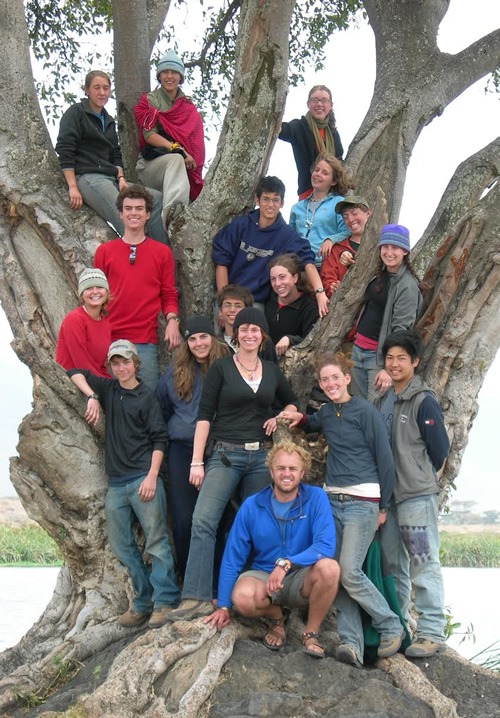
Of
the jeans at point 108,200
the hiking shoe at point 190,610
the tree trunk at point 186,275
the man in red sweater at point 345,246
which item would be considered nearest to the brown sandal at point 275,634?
the tree trunk at point 186,275

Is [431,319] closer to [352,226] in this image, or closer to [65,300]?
[352,226]

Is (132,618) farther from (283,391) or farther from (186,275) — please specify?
(186,275)

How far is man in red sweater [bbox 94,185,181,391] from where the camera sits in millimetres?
7086

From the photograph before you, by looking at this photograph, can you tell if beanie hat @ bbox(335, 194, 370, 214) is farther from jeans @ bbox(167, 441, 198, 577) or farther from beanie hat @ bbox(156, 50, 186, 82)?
jeans @ bbox(167, 441, 198, 577)

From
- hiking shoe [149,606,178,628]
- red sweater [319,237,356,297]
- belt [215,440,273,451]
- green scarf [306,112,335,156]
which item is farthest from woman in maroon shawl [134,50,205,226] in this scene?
hiking shoe [149,606,178,628]

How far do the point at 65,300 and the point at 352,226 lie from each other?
2.61m

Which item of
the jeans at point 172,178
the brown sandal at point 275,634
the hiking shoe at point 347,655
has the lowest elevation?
the hiking shoe at point 347,655

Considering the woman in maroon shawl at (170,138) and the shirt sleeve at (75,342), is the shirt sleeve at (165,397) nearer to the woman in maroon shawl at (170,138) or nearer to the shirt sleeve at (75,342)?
the shirt sleeve at (75,342)

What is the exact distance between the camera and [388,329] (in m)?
6.57

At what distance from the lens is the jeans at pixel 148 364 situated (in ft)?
23.5

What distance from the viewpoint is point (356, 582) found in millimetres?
5719

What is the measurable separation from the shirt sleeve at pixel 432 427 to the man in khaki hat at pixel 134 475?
181cm

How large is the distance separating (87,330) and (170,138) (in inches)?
88.0

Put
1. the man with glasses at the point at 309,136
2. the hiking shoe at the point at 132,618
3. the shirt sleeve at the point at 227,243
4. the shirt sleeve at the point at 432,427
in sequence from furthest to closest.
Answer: the man with glasses at the point at 309,136 → the shirt sleeve at the point at 227,243 → the hiking shoe at the point at 132,618 → the shirt sleeve at the point at 432,427
